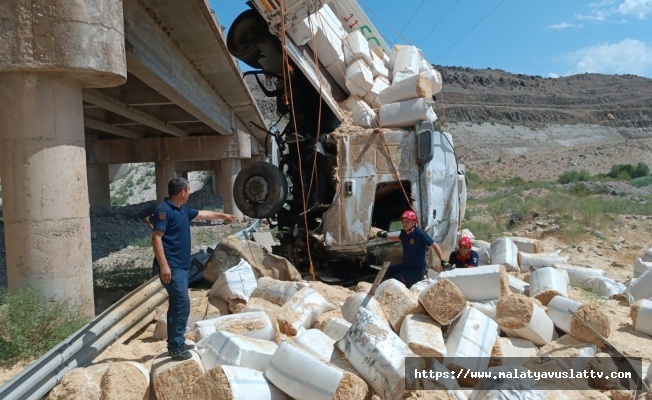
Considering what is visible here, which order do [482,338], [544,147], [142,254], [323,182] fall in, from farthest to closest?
[544,147] → [142,254] → [323,182] → [482,338]

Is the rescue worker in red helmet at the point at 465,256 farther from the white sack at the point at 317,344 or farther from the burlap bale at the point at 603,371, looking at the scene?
the white sack at the point at 317,344

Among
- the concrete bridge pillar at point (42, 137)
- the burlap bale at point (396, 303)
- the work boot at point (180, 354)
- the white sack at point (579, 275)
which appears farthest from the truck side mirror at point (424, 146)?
the work boot at point (180, 354)

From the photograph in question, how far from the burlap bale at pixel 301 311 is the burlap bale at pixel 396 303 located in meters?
0.58

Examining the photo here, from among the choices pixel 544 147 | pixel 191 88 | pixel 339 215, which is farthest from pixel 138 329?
pixel 544 147

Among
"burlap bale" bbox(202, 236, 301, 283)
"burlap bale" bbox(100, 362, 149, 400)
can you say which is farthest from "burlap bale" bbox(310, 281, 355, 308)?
"burlap bale" bbox(100, 362, 149, 400)

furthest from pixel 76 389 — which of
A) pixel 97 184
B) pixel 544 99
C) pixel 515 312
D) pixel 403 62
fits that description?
pixel 544 99

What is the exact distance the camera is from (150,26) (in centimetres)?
835

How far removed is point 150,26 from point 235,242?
3953 millimetres

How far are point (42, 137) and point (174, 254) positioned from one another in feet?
5.67

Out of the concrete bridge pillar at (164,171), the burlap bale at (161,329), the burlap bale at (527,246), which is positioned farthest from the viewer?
the concrete bridge pillar at (164,171)

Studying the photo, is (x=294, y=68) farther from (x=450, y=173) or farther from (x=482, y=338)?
(x=482, y=338)

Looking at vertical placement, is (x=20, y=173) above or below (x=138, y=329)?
above

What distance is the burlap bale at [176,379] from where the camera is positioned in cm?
342

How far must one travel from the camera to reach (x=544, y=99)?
78750mm
